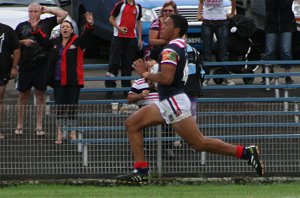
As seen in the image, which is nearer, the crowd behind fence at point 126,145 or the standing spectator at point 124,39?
the crowd behind fence at point 126,145

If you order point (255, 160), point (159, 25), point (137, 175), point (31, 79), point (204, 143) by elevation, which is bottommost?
point (137, 175)

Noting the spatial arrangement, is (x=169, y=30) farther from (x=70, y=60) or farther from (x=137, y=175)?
(x=70, y=60)

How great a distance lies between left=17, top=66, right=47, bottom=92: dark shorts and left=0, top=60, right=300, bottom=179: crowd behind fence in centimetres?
151

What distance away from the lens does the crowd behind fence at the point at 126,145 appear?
540 inches

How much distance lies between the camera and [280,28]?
1806cm

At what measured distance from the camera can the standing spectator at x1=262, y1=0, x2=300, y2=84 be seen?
710 inches

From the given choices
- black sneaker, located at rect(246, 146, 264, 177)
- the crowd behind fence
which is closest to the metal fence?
the crowd behind fence

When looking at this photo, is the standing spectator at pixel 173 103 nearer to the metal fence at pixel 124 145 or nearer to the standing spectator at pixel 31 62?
the metal fence at pixel 124 145

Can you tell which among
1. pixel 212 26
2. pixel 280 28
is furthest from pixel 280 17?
pixel 212 26

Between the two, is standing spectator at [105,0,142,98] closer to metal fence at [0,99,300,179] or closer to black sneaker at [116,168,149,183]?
metal fence at [0,99,300,179]

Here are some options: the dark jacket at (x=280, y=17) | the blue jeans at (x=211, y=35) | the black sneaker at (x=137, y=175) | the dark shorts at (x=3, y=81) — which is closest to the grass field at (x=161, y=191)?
the black sneaker at (x=137, y=175)

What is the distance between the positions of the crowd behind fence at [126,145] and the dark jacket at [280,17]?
13.1ft

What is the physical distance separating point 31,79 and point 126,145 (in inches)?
90.1

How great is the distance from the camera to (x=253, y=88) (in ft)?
57.3
